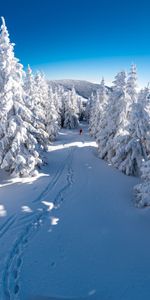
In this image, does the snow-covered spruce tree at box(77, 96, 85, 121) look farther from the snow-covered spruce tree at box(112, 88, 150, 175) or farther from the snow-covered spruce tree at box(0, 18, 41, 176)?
the snow-covered spruce tree at box(0, 18, 41, 176)

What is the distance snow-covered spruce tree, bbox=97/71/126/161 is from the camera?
24.1m

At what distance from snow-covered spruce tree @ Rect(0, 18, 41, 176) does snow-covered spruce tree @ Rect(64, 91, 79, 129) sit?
4582cm

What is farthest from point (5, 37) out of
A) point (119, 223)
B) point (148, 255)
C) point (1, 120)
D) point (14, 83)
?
point (148, 255)

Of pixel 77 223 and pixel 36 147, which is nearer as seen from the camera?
pixel 77 223

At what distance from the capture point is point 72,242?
30.5 feet

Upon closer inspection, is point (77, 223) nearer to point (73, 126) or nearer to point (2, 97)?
point (2, 97)

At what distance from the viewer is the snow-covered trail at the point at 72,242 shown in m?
6.80

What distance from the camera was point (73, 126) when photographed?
66.2 meters

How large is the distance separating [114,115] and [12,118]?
1165 cm

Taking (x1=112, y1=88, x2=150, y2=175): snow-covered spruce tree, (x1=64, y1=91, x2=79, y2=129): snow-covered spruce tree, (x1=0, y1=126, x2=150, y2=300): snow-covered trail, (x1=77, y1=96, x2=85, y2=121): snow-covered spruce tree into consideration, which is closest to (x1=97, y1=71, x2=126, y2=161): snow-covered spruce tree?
(x1=112, y1=88, x2=150, y2=175): snow-covered spruce tree

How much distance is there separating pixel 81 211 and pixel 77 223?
1.38 m

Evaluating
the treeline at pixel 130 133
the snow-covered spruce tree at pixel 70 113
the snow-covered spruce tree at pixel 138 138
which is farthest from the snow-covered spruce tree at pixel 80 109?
the snow-covered spruce tree at pixel 138 138

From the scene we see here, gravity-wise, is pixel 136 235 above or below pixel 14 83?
below

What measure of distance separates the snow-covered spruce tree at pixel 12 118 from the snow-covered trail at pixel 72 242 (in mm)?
1463
